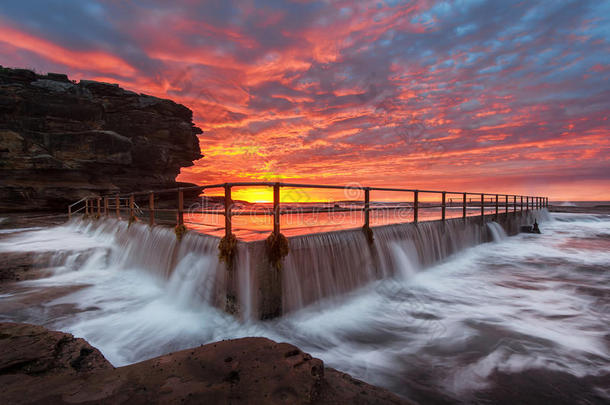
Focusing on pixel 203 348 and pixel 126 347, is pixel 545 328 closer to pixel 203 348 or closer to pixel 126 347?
pixel 203 348

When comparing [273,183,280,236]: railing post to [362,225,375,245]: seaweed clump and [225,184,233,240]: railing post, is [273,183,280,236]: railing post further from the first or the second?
[362,225,375,245]: seaweed clump

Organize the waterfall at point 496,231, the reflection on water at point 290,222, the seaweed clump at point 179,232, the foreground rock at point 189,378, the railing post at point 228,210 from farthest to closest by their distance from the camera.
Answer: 1. the waterfall at point 496,231
2. the seaweed clump at point 179,232
3. the reflection on water at point 290,222
4. the railing post at point 228,210
5. the foreground rock at point 189,378

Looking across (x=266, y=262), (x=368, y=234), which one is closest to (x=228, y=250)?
(x=266, y=262)

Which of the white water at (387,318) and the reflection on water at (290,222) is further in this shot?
the reflection on water at (290,222)

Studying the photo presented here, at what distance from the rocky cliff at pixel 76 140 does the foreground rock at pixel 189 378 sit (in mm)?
27604

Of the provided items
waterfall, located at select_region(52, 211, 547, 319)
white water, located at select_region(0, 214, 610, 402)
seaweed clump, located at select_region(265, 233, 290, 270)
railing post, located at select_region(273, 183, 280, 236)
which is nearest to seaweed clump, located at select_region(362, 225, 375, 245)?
waterfall, located at select_region(52, 211, 547, 319)

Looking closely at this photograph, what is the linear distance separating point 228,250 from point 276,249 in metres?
0.77

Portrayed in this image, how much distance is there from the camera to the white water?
3451 millimetres

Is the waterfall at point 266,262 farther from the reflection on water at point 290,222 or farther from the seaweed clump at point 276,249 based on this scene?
the reflection on water at point 290,222

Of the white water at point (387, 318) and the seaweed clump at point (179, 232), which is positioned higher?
the seaweed clump at point (179, 232)

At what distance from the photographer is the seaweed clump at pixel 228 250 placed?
4.39 metres

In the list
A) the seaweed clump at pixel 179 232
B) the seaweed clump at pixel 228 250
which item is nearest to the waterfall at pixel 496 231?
the seaweed clump at pixel 228 250

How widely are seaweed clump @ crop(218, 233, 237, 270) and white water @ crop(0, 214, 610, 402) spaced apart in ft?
1.93

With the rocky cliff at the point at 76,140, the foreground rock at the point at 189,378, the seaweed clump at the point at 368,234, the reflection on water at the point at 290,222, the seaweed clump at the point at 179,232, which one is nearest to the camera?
the foreground rock at the point at 189,378
